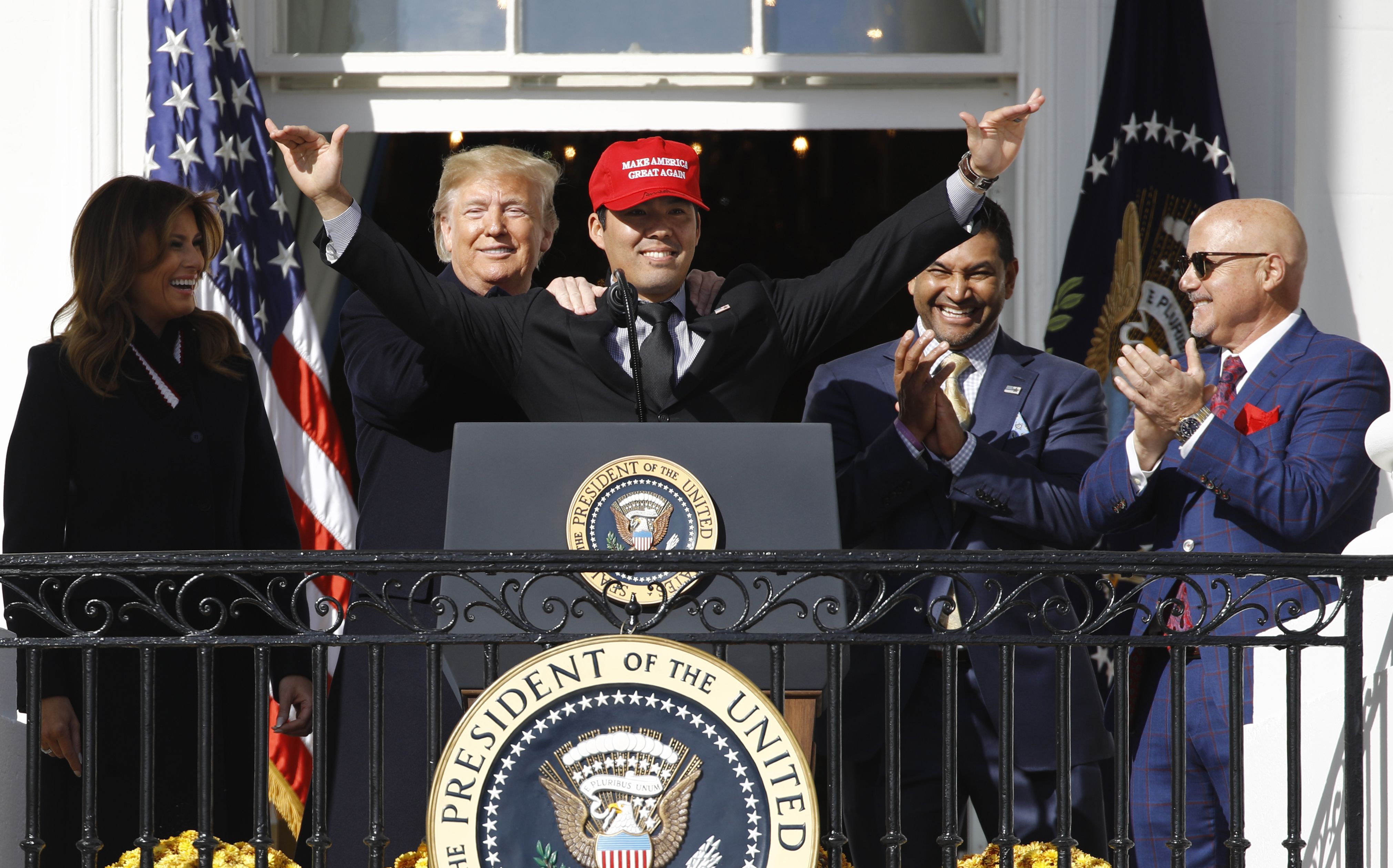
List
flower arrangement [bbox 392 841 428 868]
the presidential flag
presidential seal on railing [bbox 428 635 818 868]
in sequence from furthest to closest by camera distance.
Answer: the presidential flag
flower arrangement [bbox 392 841 428 868]
presidential seal on railing [bbox 428 635 818 868]

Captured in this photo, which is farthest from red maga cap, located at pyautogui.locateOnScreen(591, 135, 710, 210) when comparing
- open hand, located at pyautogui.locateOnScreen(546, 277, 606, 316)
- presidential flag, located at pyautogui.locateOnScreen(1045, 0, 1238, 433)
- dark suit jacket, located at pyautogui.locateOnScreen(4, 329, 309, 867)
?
presidential flag, located at pyautogui.locateOnScreen(1045, 0, 1238, 433)

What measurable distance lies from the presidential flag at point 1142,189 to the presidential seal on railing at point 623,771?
2564 millimetres

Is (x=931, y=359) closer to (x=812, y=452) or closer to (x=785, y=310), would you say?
(x=785, y=310)

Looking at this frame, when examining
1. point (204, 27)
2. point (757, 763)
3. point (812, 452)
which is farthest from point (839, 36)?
point (757, 763)

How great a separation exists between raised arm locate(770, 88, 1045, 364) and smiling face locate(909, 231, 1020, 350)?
1.11 feet

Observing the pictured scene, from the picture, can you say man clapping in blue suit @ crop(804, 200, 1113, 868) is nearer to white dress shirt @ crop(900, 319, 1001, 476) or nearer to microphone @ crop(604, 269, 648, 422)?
white dress shirt @ crop(900, 319, 1001, 476)

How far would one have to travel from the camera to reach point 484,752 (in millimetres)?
2842

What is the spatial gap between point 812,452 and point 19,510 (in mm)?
1758

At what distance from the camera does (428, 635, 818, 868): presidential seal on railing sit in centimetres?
283

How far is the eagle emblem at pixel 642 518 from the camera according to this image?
291 cm

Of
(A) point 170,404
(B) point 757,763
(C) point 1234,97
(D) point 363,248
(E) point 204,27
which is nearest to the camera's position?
(B) point 757,763

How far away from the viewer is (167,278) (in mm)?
3818

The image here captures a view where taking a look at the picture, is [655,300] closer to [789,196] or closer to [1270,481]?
[1270,481]

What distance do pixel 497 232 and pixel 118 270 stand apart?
34.5 inches
